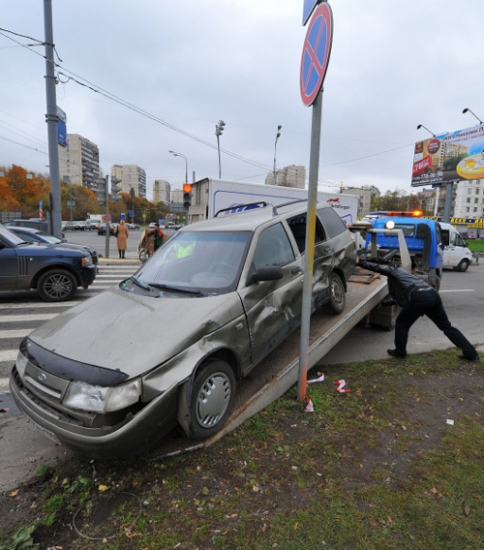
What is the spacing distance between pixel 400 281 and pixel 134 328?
145 inches

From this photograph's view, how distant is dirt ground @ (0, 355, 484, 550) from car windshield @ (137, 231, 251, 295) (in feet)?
4.30

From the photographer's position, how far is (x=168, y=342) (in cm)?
244

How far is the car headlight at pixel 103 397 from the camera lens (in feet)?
7.09

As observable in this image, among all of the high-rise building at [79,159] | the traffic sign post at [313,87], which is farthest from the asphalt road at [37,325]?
the high-rise building at [79,159]

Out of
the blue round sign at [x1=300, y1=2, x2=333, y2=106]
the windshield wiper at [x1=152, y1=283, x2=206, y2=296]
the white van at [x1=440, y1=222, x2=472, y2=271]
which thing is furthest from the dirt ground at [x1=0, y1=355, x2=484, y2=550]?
the white van at [x1=440, y1=222, x2=472, y2=271]

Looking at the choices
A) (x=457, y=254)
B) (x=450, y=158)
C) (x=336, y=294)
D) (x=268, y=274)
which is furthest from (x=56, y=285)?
(x=450, y=158)

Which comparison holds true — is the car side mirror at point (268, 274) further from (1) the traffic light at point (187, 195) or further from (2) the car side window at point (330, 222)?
(1) the traffic light at point (187, 195)

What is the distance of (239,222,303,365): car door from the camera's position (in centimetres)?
316

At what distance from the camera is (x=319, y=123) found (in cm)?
285

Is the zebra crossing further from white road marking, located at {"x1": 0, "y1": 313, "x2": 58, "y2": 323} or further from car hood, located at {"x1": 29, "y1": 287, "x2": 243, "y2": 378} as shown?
car hood, located at {"x1": 29, "y1": 287, "x2": 243, "y2": 378}

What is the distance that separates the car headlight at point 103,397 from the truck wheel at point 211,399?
0.46 meters

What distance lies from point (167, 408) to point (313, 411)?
1.57m

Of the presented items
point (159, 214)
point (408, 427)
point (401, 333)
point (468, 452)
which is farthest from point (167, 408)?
point (159, 214)

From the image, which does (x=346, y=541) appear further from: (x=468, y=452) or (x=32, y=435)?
(x=32, y=435)
